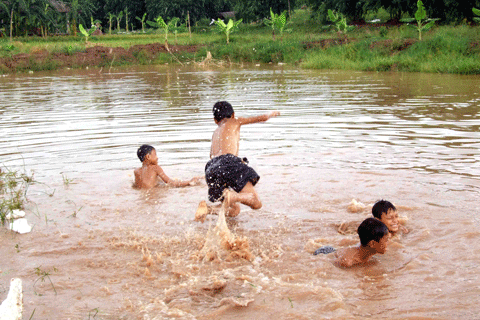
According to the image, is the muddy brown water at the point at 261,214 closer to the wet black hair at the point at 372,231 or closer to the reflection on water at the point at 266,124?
the reflection on water at the point at 266,124

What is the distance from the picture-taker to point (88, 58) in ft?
95.2

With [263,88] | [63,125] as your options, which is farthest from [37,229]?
[263,88]

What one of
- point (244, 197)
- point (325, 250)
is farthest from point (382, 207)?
point (244, 197)

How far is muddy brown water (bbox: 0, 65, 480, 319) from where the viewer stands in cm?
384

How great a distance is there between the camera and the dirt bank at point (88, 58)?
2678cm

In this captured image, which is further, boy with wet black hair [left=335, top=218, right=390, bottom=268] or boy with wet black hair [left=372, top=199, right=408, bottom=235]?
boy with wet black hair [left=372, top=199, right=408, bottom=235]

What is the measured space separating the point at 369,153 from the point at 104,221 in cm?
420

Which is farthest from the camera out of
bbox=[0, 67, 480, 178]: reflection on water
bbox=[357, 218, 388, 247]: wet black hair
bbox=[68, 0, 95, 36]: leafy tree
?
bbox=[68, 0, 95, 36]: leafy tree

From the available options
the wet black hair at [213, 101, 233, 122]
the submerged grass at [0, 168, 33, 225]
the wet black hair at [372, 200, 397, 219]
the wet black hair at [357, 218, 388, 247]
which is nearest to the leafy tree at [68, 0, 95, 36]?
the submerged grass at [0, 168, 33, 225]

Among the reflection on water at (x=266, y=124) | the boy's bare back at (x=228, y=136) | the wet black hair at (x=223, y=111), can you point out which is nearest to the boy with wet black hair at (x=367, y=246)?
the boy's bare back at (x=228, y=136)

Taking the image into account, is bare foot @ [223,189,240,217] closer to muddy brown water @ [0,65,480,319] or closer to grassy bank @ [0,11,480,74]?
muddy brown water @ [0,65,480,319]

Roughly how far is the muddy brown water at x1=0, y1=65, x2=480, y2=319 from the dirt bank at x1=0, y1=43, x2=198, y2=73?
15.3m

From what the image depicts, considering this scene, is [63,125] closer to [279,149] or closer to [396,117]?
[279,149]

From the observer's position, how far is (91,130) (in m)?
10.4
